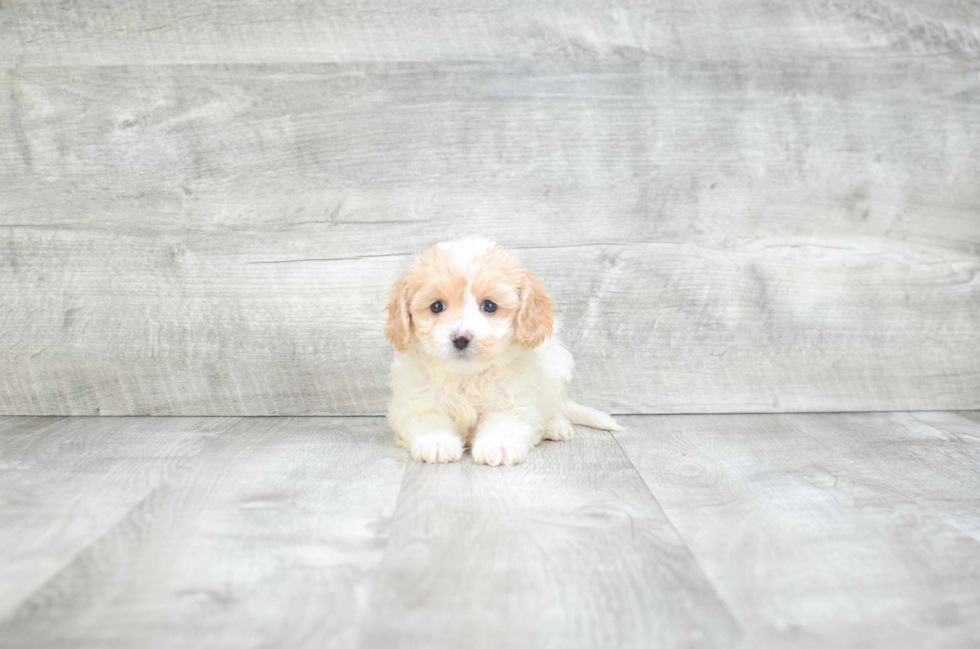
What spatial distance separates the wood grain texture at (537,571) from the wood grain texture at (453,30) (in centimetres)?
157

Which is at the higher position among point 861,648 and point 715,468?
point 861,648

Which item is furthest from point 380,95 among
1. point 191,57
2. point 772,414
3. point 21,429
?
point 772,414

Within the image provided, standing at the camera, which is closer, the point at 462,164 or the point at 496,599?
the point at 496,599

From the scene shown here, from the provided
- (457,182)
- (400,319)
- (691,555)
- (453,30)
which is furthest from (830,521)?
(453,30)

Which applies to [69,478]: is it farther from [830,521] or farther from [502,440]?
[830,521]

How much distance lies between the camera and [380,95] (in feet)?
8.57

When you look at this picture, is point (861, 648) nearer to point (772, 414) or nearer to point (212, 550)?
point (212, 550)

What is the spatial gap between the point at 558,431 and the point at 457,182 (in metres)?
0.95

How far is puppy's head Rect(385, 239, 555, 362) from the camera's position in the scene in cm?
199

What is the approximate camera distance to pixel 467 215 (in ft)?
8.71

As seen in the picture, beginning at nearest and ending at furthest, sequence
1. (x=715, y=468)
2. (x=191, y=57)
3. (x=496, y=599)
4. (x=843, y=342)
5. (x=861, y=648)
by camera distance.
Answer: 1. (x=861, y=648)
2. (x=496, y=599)
3. (x=715, y=468)
4. (x=191, y=57)
5. (x=843, y=342)

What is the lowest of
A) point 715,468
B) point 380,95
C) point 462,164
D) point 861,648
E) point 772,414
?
point 772,414

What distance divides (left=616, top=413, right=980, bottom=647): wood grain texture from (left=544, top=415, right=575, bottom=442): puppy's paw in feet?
0.56

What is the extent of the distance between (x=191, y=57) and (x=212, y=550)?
1871 mm
